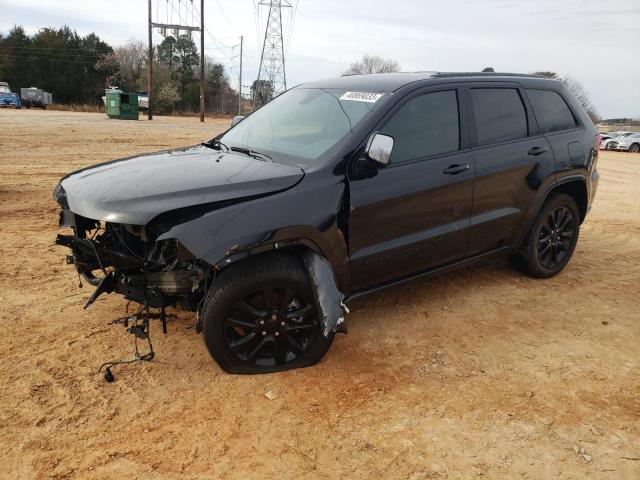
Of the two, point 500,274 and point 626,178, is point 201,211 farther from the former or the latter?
point 626,178

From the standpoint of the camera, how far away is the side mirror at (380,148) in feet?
10.9

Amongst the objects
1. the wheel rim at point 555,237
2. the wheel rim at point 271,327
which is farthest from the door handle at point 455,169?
the wheel rim at point 271,327

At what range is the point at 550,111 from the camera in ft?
15.9

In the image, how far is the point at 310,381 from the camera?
328 cm

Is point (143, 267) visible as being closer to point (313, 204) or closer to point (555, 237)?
point (313, 204)

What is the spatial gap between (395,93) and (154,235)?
1928 mm

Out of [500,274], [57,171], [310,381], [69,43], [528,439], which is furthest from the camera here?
[69,43]

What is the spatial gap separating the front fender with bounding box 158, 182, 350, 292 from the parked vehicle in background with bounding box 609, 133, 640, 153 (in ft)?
105

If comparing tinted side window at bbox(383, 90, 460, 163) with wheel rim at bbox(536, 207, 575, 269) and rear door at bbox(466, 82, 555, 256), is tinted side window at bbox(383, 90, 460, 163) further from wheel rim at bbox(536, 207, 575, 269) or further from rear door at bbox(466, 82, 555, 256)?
wheel rim at bbox(536, 207, 575, 269)

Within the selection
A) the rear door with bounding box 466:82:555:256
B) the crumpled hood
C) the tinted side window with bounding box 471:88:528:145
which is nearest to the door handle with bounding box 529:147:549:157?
the rear door with bounding box 466:82:555:256

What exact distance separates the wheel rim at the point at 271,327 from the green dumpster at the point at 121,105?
32287 millimetres

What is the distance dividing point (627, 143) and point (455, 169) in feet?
102

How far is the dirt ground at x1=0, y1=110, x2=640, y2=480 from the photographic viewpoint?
2.60m

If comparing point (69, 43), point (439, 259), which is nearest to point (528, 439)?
point (439, 259)
